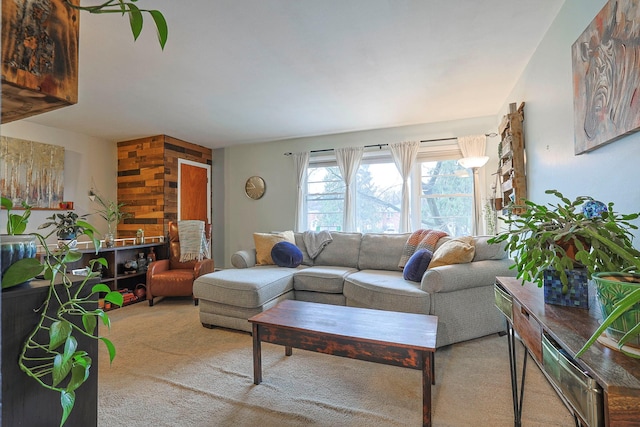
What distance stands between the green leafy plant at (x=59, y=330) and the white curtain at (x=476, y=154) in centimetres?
397

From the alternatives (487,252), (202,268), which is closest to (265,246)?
(202,268)

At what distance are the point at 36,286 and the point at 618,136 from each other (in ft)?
6.94

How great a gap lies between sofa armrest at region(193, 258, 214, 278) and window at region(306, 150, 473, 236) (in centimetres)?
168

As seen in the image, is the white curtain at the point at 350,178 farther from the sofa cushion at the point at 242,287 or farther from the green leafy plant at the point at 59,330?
the green leafy plant at the point at 59,330

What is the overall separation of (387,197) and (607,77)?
301 cm

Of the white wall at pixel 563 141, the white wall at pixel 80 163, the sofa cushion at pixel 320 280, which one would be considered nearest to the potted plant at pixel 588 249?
the white wall at pixel 563 141

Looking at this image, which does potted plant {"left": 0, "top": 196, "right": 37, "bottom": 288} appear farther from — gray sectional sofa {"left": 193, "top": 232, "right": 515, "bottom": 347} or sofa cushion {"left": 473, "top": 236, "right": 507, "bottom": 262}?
sofa cushion {"left": 473, "top": 236, "right": 507, "bottom": 262}

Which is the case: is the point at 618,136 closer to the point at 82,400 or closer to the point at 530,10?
the point at 530,10

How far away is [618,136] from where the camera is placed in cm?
127

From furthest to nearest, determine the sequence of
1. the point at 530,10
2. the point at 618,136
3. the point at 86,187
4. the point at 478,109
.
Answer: the point at 86,187, the point at 478,109, the point at 530,10, the point at 618,136

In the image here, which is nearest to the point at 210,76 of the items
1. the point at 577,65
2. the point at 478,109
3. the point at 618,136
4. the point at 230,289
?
the point at 230,289

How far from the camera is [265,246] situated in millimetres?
3686

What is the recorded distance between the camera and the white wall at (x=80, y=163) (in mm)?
3674

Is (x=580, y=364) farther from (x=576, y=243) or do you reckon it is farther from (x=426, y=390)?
(x=426, y=390)
